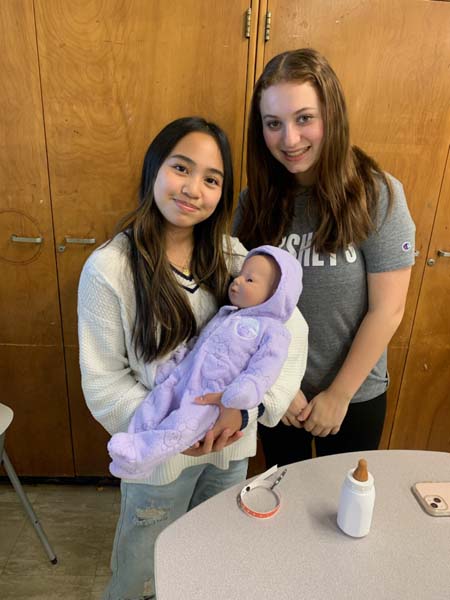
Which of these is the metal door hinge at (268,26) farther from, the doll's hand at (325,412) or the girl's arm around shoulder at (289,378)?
the doll's hand at (325,412)

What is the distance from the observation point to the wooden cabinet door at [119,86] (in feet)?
4.50

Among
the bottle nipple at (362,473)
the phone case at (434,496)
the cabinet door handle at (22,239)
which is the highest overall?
the cabinet door handle at (22,239)

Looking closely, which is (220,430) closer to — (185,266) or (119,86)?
(185,266)

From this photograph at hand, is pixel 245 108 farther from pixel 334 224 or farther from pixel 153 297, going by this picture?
pixel 153 297

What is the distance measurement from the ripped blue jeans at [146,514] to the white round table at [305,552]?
0.29 meters

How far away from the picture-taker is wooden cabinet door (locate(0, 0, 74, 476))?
4.66 feet

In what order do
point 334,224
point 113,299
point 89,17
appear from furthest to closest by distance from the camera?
point 89,17 < point 334,224 < point 113,299

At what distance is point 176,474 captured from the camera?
3.44ft

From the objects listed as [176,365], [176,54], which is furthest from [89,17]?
[176,365]

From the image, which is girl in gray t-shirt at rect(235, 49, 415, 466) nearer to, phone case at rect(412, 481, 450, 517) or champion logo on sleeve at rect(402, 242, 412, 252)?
champion logo on sleeve at rect(402, 242, 412, 252)

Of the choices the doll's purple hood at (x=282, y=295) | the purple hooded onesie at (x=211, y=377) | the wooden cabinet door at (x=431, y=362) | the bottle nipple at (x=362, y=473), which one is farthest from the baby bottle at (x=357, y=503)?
the wooden cabinet door at (x=431, y=362)

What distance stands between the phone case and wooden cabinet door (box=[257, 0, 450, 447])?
1.14 m

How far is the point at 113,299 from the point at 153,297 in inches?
3.8

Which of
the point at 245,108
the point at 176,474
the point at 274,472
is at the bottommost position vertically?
the point at 176,474
